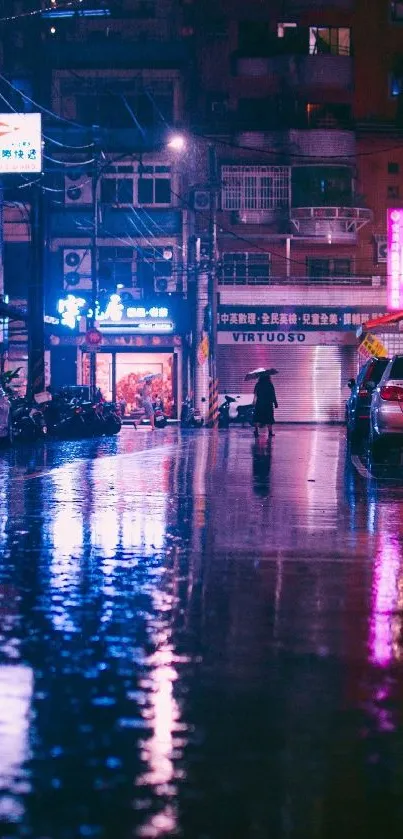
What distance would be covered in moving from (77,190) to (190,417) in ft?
37.0

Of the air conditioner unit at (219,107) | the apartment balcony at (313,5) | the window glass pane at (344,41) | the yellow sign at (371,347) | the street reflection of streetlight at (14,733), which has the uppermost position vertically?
the apartment balcony at (313,5)

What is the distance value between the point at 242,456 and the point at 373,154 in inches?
1422

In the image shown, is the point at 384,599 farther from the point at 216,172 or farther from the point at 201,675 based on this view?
the point at 216,172

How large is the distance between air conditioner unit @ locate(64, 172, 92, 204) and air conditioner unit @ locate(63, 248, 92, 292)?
210 centimetres

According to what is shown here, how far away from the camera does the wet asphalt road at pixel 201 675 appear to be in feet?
13.9

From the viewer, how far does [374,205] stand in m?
61.2

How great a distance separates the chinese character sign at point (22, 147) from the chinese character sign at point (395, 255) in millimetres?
16092

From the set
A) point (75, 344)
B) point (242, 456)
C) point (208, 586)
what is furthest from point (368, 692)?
point (75, 344)

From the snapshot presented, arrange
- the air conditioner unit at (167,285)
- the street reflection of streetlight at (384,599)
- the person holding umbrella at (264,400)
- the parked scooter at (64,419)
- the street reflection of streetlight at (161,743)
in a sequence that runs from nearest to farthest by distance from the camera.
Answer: the street reflection of streetlight at (161,743) < the street reflection of streetlight at (384,599) < the person holding umbrella at (264,400) < the parked scooter at (64,419) < the air conditioner unit at (167,285)

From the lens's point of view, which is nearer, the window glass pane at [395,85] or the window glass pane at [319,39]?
the window glass pane at [319,39]

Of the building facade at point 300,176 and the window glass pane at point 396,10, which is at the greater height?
the window glass pane at point 396,10

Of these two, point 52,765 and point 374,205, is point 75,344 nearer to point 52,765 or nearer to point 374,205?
point 374,205

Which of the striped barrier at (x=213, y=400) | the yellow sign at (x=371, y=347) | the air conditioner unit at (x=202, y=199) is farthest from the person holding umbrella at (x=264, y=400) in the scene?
the air conditioner unit at (x=202, y=199)

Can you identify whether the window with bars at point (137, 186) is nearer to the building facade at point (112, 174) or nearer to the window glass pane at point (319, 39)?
the building facade at point (112, 174)
